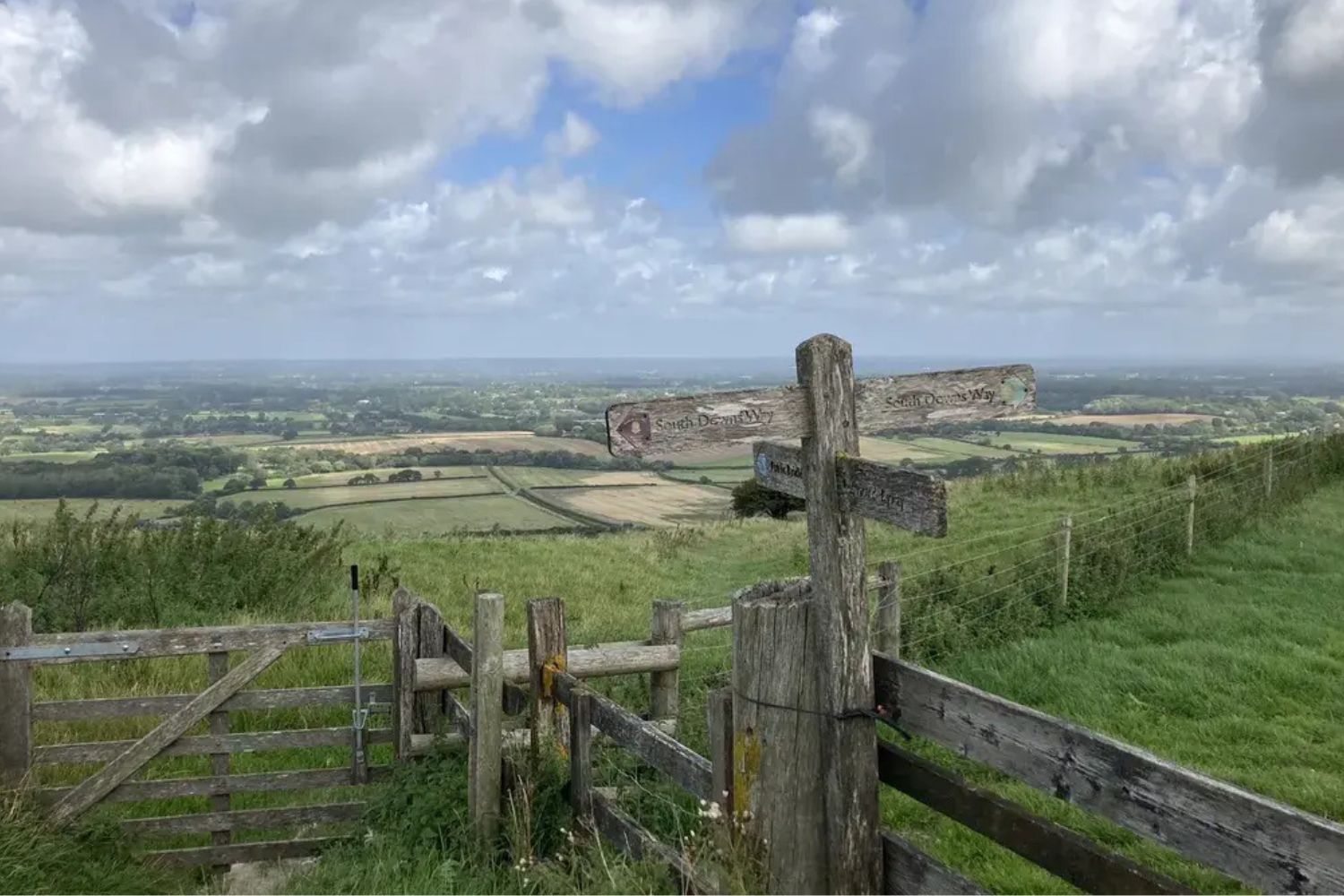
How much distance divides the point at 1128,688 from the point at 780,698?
5.52m

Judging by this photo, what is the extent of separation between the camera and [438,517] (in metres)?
27.4

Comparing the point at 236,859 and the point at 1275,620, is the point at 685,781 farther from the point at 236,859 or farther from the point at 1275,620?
the point at 1275,620

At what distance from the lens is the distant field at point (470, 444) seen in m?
45.7

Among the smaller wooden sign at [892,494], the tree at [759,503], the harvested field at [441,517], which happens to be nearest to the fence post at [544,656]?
the smaller wooden sign at [892,494]

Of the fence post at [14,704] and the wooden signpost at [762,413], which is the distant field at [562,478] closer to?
the fence post at [14,704]

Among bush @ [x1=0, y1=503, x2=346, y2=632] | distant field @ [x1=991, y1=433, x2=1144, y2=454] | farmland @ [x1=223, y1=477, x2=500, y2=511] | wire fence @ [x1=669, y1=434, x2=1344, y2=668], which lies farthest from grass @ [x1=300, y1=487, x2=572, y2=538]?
distant field @ [x1=991, y1=433, x2=1144, y2=454]

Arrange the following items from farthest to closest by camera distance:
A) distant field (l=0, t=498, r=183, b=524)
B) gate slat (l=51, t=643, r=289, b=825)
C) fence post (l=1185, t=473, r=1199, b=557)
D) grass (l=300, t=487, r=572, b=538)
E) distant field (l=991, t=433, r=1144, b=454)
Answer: distant field (l=991, t=433, r=1144, b=454)
grass (l=300, t=487, r=572, b=538)
distant field (l=0, t=498, r=183, b=524)
fence post (l=1185, t=473, r=1199, b=557)
gate slat (l=51, t=643, r=289, b=825)

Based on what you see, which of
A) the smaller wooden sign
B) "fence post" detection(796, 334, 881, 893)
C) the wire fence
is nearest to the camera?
the smaller wooden sign

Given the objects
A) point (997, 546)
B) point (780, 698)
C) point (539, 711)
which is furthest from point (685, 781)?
point (997, 546)

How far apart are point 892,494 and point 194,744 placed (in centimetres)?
529

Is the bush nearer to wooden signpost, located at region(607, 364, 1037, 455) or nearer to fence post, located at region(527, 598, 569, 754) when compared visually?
fence post, located at region(527, 598, 569, 754)

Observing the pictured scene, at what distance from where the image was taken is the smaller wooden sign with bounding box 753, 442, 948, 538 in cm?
329

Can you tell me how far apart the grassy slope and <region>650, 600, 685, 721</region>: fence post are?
5.17ft

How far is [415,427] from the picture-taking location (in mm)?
59281
